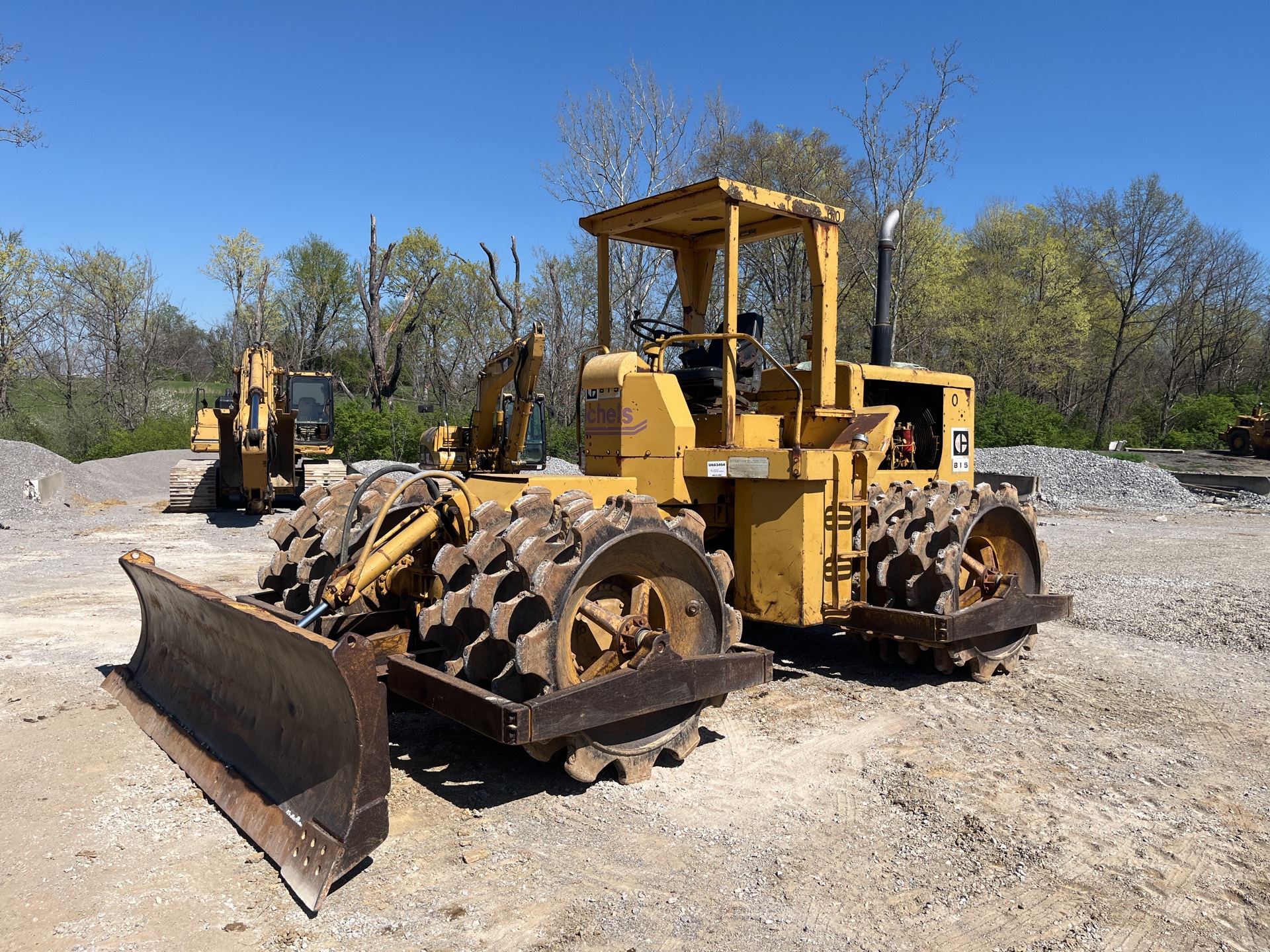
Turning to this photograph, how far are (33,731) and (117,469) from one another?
21941 mm

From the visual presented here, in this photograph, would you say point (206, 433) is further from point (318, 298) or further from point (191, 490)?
point (318, 298)

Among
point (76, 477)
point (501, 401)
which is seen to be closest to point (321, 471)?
point (76, 477)

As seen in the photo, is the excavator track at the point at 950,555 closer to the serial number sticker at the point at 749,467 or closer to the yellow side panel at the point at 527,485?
the serial number sticker at the point at 749,467

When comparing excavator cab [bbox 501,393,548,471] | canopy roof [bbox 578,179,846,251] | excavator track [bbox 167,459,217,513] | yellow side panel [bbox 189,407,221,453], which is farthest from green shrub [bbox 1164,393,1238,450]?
canopy roof [bbox 578,179,846,251]

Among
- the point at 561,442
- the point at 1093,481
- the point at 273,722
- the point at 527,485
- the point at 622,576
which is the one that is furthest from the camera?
the point at 561,442

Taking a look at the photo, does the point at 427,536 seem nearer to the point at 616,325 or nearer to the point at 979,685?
the point at 979,685

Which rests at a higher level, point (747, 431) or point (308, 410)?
point (308, 410)

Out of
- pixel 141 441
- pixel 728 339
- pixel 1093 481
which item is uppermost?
pixel 728 339

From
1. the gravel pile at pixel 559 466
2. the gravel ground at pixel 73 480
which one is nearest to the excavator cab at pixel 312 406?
the gravel ground at pixel 73 480

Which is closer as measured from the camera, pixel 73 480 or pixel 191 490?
pixel 191 490

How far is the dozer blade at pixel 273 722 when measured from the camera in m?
3.43

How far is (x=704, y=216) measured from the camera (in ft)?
19.9

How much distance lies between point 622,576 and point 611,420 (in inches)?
57.2

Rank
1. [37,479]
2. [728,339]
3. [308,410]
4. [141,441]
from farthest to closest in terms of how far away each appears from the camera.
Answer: [141,441] → [308,410] → [37,479] → [728,339]
